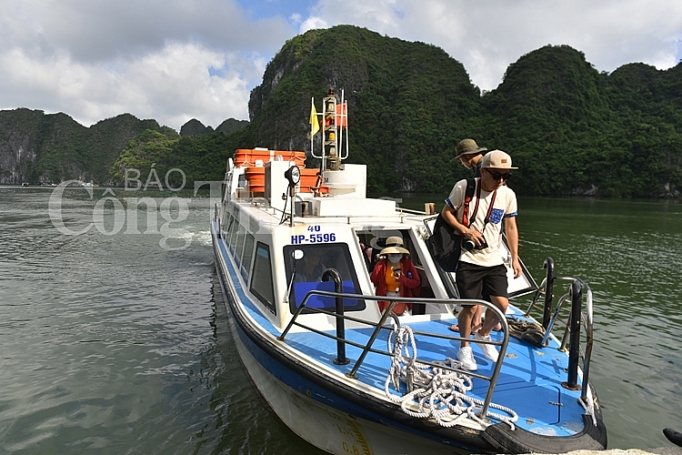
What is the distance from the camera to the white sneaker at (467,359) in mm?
3730

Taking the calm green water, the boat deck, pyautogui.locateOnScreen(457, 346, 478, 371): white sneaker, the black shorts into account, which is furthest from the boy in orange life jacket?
the calm green water

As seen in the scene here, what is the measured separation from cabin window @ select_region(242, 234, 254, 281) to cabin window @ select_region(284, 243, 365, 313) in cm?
140

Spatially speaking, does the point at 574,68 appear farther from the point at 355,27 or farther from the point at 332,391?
the point at 332,391

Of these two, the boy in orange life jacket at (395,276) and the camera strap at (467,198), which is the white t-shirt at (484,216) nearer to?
the camera strap at (467,198)

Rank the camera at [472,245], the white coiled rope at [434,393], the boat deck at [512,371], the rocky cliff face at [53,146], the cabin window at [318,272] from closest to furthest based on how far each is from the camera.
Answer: the white coiled rope at [434,393], the boat deck at [512,371], the camera at [472,245], the cabin window at [318,272], the rocky cliff face at [53,146]

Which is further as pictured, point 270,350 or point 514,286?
point 514,286

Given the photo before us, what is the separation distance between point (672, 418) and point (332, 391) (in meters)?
4.54

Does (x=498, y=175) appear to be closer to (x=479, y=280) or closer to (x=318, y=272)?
(x=479, y=280)

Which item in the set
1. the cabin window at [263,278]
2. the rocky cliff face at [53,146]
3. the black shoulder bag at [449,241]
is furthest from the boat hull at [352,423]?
the rocky cliff face at [53,146]

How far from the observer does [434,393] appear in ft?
10.5

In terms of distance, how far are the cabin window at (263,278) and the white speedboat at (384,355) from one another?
1.0 inches

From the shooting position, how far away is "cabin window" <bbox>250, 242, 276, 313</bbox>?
5.21 metres

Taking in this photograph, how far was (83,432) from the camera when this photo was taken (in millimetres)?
4945

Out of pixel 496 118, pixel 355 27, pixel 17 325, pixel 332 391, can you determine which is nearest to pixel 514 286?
pixel 332 391
